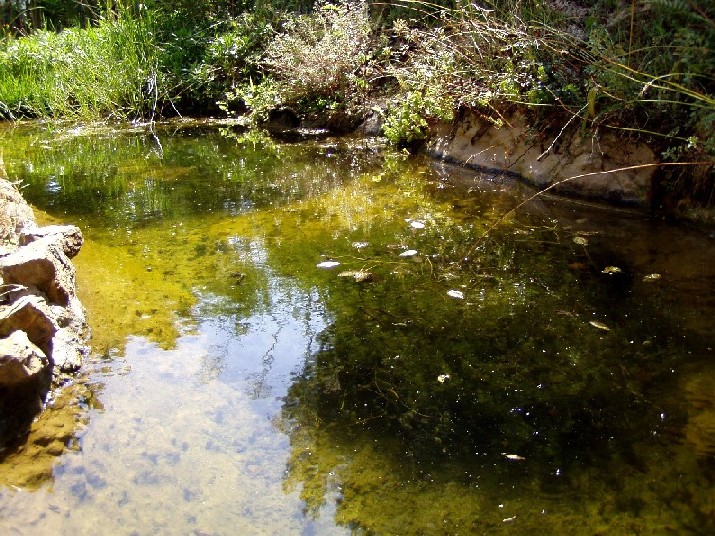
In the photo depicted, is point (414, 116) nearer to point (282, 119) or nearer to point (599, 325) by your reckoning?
point (282, 119)

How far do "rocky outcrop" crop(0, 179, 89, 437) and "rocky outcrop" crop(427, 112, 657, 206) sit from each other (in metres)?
2.78

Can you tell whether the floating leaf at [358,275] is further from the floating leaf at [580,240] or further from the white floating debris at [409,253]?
the floating leaf at [580,240]

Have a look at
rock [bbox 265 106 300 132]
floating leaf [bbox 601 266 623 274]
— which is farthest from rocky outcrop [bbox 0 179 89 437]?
rock [bbox 265 106 300 132]

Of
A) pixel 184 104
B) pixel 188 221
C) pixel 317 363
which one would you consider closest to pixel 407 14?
pixel 184 104

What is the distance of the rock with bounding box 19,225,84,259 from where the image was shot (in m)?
3.57

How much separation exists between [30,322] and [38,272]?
387 millimetres

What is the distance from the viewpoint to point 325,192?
211 inches

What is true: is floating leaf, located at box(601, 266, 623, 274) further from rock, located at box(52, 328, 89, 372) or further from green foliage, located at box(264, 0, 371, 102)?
green foliage, located at box(264, 0, 371, 102)

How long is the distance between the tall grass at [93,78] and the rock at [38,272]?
6.20 m

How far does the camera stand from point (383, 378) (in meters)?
2.67

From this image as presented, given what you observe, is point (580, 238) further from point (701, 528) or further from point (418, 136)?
point (418, 136)

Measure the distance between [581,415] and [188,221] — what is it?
10.2 feet

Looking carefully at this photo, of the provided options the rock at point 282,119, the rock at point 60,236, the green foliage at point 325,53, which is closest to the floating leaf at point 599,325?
the rock at point 60,236

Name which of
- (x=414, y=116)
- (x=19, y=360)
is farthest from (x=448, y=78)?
(x=19, y=360)
